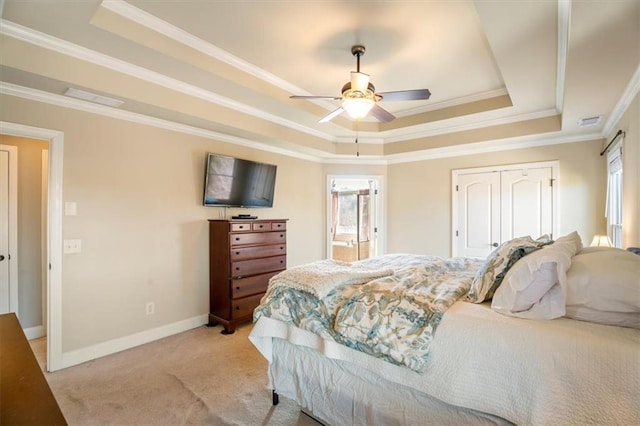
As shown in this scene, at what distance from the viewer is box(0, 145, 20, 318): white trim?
3191 mm

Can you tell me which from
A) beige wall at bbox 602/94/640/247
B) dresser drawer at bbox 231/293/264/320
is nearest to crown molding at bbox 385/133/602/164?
beige wall at bbox 602/94/640/247

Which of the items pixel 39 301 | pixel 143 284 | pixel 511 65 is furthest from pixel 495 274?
pixel 39 301

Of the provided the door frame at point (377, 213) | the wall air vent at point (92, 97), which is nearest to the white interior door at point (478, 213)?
the door frame at point (377, 213)

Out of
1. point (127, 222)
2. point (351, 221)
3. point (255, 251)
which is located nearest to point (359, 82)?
point (255, 251)

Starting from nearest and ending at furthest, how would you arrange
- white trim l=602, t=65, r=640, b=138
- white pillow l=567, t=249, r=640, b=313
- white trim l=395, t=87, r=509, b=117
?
1. white pillow l=567, t=249, r=640, b=313
2. white trim l=602, t=65, r=640, b=138
3. white trim l=395, t=87, r=509, b=117

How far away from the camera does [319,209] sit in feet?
17.2

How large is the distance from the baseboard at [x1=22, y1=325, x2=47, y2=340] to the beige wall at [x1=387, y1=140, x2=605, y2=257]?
4.77 metres

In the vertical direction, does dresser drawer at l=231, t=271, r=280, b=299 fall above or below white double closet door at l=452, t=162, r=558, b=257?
below

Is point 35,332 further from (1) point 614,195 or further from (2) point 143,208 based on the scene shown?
(1) point 614,195

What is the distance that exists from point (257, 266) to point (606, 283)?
315 centimetres

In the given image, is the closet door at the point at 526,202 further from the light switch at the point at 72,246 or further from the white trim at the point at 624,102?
the light switch at the point at 72,246

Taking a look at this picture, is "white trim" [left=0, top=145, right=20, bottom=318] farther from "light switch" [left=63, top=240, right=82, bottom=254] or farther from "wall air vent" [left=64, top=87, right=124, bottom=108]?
"wall air vent" [left=64, top=87, right=124, bottom=108]

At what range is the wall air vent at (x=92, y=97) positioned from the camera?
2.47 meters

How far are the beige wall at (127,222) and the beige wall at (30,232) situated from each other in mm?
1106
